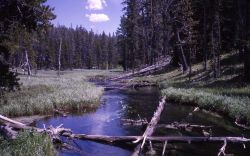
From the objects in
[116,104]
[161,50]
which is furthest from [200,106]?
[161,50]

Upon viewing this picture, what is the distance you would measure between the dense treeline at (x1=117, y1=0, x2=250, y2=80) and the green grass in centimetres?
2125

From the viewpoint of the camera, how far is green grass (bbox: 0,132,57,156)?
12.0 metres

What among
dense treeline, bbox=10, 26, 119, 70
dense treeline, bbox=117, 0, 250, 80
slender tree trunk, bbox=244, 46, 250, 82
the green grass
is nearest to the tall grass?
slender tree trunk, bbox=244, 46, 250, 82

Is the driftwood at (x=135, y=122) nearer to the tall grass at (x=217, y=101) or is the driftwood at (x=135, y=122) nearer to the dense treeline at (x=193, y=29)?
the tall grass at (x=217, y=101)

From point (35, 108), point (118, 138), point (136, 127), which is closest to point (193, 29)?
point (35, 108)

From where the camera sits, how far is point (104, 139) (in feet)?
54.2

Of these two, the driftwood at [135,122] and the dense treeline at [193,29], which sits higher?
the dense treeline at [193,29]

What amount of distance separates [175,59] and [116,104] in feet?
99.3

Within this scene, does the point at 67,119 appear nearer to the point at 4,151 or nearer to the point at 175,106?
the point at 175,106

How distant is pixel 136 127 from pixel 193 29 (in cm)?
3970

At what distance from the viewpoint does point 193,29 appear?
57.7 m

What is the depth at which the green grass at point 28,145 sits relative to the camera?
1199 cm

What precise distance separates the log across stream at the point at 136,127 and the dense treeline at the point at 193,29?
31.0ft

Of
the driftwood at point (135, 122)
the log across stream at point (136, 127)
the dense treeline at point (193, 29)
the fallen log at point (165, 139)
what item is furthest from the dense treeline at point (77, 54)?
the fallen log at point (165, 139)
